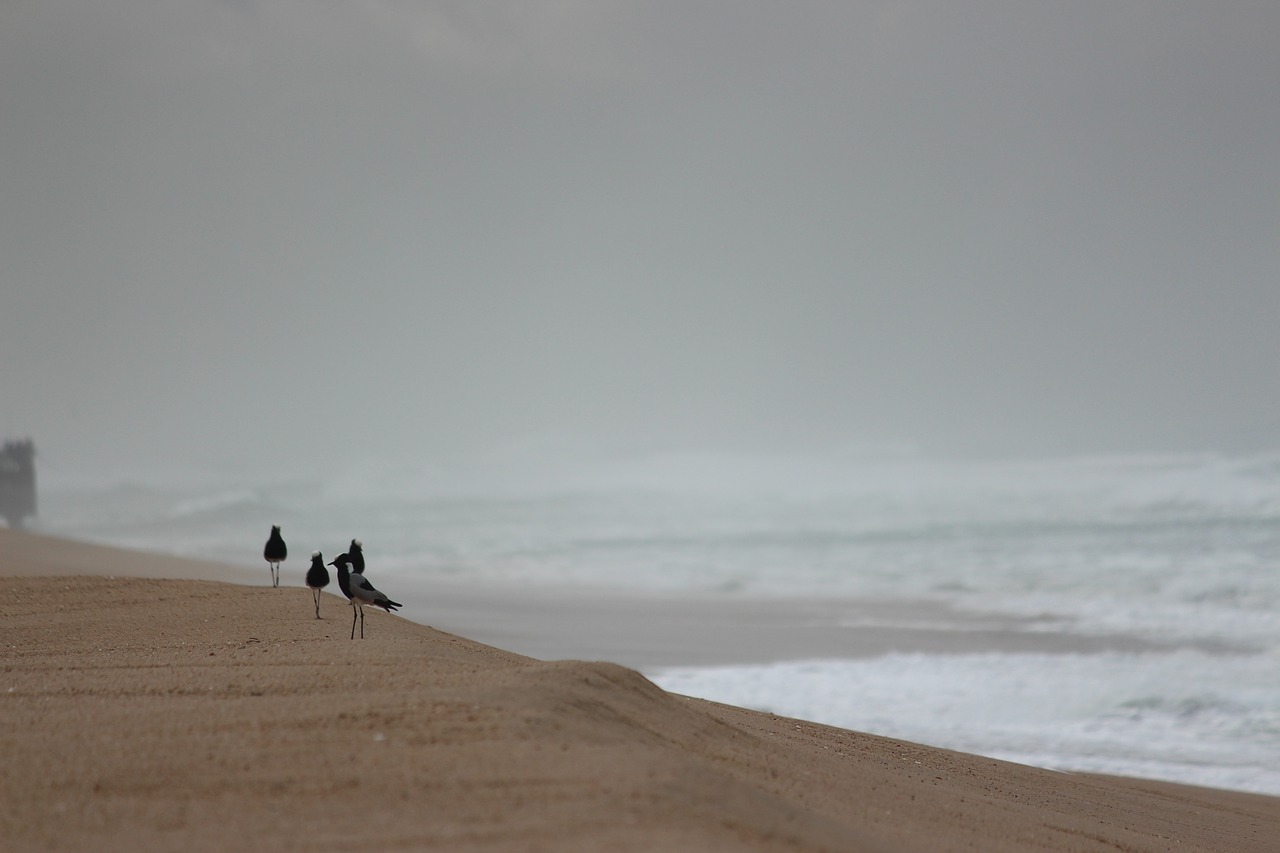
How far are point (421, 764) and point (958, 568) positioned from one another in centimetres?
1602

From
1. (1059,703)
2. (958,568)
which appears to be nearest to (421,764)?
(1059,703)

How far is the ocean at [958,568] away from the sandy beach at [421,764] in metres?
2.87

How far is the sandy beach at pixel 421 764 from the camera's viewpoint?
2.50 meters

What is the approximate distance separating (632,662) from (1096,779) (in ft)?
14.9

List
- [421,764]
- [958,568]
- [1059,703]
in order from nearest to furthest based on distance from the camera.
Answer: [421,764] < [1059,703] < [958,568]

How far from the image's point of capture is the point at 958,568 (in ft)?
57.7

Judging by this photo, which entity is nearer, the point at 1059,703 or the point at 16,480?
the point at 1059,703

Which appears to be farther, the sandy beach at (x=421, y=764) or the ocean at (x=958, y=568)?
the ocean at (x=958, y=568)

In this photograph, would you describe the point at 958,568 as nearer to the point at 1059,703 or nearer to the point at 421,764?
the point at 1059,703

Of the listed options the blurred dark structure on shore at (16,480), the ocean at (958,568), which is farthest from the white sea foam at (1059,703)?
the blurred dark structure on shore at (16,480)

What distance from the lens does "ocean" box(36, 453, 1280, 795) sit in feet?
25.3

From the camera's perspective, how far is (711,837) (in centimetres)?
244

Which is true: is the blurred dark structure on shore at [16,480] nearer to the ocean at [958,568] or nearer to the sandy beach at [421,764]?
the ocean at [958,568]

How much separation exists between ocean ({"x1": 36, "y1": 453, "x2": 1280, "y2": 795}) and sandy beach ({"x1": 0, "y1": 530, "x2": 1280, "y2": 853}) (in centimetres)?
287
